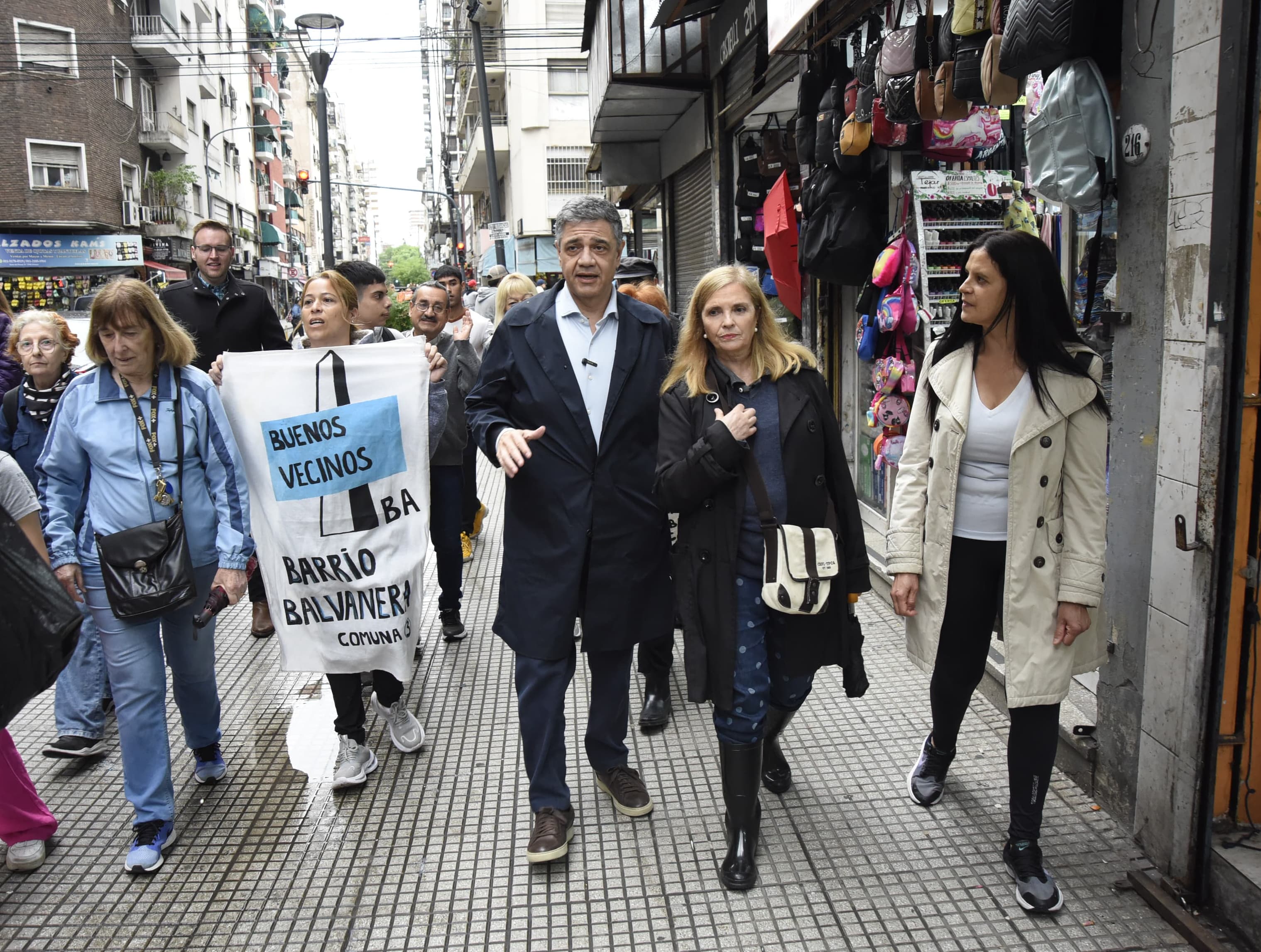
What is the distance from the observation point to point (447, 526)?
549 centimetres

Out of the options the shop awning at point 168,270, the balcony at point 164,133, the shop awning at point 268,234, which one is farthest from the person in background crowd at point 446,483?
the shop awning at point 268,234

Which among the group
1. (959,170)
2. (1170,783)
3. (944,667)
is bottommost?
(1170,783)

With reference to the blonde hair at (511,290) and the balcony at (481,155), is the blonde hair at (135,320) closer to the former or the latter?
the blonde hair at (511,290)

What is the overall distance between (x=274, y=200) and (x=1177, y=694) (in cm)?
6931

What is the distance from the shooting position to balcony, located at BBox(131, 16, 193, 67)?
110 feet

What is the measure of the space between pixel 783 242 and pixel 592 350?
13.7 feet

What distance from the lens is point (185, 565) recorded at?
3479 millimetres

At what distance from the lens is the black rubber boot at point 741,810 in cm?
313

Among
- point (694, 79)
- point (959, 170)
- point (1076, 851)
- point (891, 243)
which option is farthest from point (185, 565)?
point (694, 79)

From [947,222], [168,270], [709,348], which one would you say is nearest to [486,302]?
[947,222]

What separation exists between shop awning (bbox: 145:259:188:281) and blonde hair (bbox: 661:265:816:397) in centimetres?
3150

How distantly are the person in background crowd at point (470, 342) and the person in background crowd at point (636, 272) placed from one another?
943mm

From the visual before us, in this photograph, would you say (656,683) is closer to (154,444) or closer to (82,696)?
(154,444)

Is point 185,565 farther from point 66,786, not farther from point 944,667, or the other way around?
point 944,667
